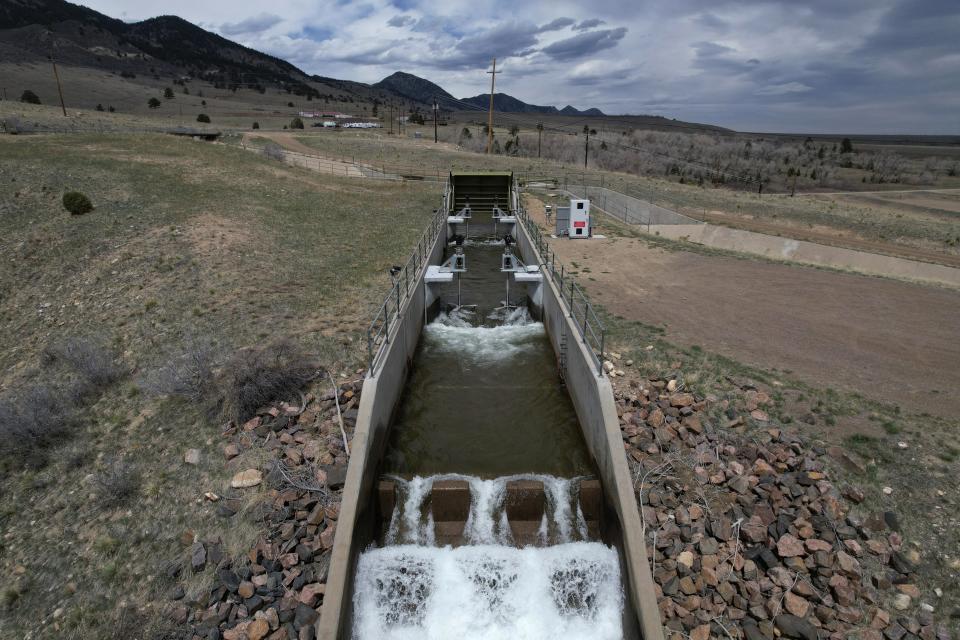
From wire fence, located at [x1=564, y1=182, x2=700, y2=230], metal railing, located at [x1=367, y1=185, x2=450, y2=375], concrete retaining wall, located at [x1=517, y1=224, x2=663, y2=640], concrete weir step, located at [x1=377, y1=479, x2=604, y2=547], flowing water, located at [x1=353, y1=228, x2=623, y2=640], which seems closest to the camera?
concrete retaining wall, located at [x1=517, y1=224, x2=663, y2=640]

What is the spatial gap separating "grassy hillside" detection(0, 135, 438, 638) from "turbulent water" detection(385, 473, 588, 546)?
2452 mm

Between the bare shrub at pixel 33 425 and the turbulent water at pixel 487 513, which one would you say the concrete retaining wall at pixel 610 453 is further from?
the bare shrub at pixel 33 425

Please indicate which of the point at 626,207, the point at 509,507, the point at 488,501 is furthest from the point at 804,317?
the point at 626,207

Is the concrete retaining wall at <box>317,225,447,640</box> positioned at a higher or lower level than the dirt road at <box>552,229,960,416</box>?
lower

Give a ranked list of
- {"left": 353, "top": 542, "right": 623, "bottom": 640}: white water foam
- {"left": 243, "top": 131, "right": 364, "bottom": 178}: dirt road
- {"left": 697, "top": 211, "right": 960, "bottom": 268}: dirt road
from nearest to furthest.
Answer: {"left": 353, "top": 542, "right": 623, "bottom": 640}: white water foam → {"left": 697, "top": 211, "right": 960, "bottom": 268}: dirt road → {"left": 243, "top": 131, "right": 364, "bottom": 178}: dirt road

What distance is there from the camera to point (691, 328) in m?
14.5

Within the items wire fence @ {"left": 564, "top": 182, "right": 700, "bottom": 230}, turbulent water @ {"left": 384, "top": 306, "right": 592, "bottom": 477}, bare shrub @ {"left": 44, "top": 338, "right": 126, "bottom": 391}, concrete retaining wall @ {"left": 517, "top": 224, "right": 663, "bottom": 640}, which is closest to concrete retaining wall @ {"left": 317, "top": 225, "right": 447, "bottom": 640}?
turbulent water @ {"left": 384, "top": 306, "right": 592, "bottom": 477}

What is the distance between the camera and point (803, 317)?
51.0 feet

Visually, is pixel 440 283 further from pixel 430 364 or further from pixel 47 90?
pixel 47 90

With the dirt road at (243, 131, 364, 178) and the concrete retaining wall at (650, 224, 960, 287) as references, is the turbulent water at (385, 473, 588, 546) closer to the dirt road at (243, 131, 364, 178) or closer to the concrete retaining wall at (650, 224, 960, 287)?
the concrete retaining wall at (650, 224, 960, 287)

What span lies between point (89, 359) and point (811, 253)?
30.1m

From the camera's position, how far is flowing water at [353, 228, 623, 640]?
7.78 metres

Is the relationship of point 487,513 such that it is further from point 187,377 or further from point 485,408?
point 187,377

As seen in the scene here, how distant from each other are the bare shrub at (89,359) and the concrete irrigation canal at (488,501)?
610 cm
